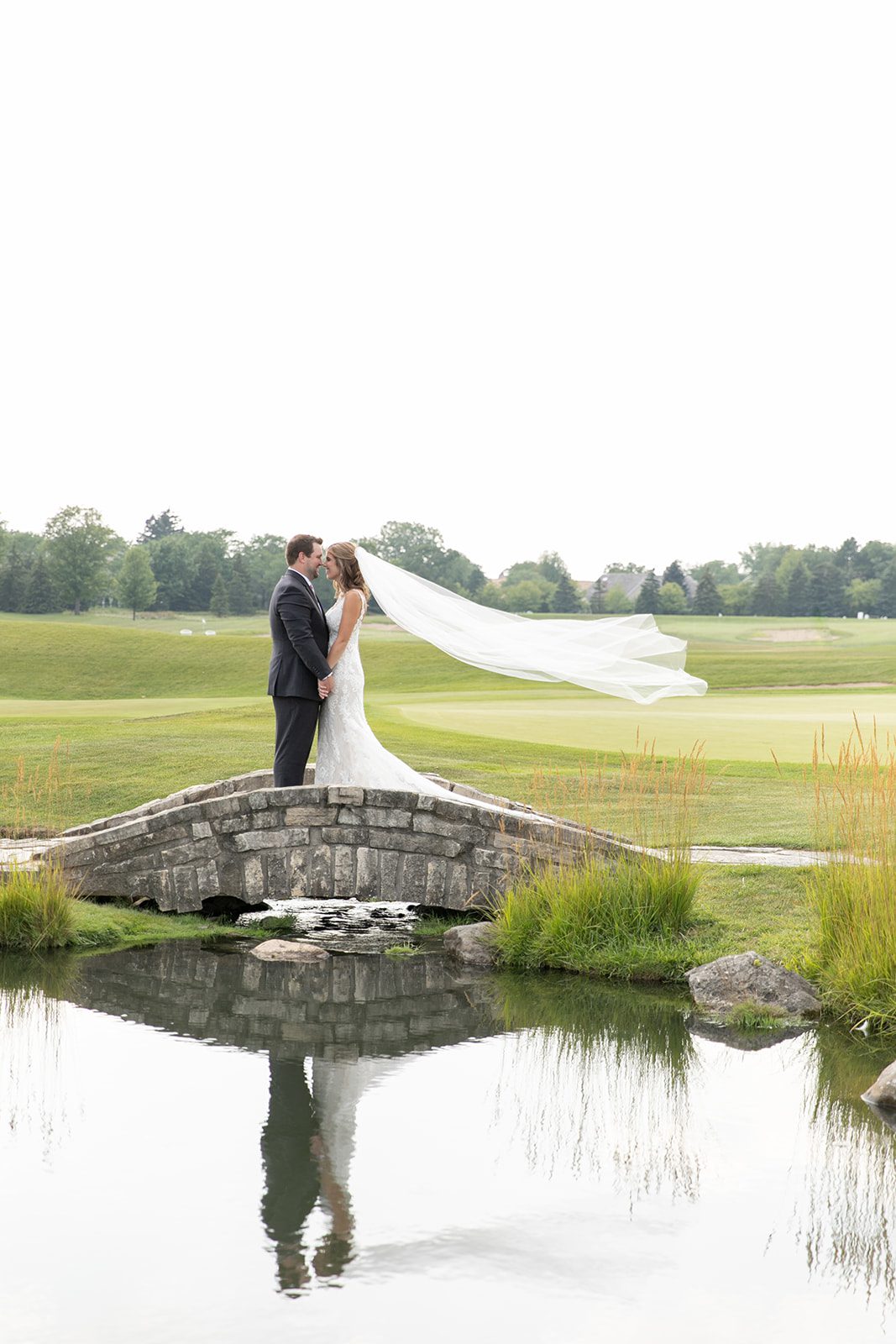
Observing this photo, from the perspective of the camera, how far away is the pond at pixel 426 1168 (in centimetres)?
480

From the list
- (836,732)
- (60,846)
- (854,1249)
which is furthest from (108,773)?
(854,1249)

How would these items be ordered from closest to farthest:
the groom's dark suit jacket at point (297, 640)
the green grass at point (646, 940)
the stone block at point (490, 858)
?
the green grass at point (646, 940), the stone block at point (490, 858), the groom's dark suit jacket at point (297, 640)

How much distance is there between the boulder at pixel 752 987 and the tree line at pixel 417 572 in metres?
56.7

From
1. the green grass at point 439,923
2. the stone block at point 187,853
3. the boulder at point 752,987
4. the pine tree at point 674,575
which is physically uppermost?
the pine tree at point 674,575

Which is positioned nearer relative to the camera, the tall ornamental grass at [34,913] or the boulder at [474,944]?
the boulder at [474,944]

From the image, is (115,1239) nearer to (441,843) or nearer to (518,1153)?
(518,1153)

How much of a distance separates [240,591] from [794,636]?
34700mm

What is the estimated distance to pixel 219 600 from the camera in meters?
81.2

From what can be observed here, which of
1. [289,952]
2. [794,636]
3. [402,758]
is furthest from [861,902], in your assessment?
[794,636]

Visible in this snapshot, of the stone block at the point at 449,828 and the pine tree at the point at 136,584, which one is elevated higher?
the pine tree at the point at 136,584

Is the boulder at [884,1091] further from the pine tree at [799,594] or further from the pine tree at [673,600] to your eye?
the pine tree at [799,594]

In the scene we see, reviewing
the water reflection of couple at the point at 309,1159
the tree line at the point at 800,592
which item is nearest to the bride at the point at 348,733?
the water reflection of couple at the point at 309,1159

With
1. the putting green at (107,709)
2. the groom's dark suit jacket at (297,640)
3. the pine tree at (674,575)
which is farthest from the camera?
the pine tree at (674,575)

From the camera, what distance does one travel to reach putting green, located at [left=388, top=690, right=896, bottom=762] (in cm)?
2006
